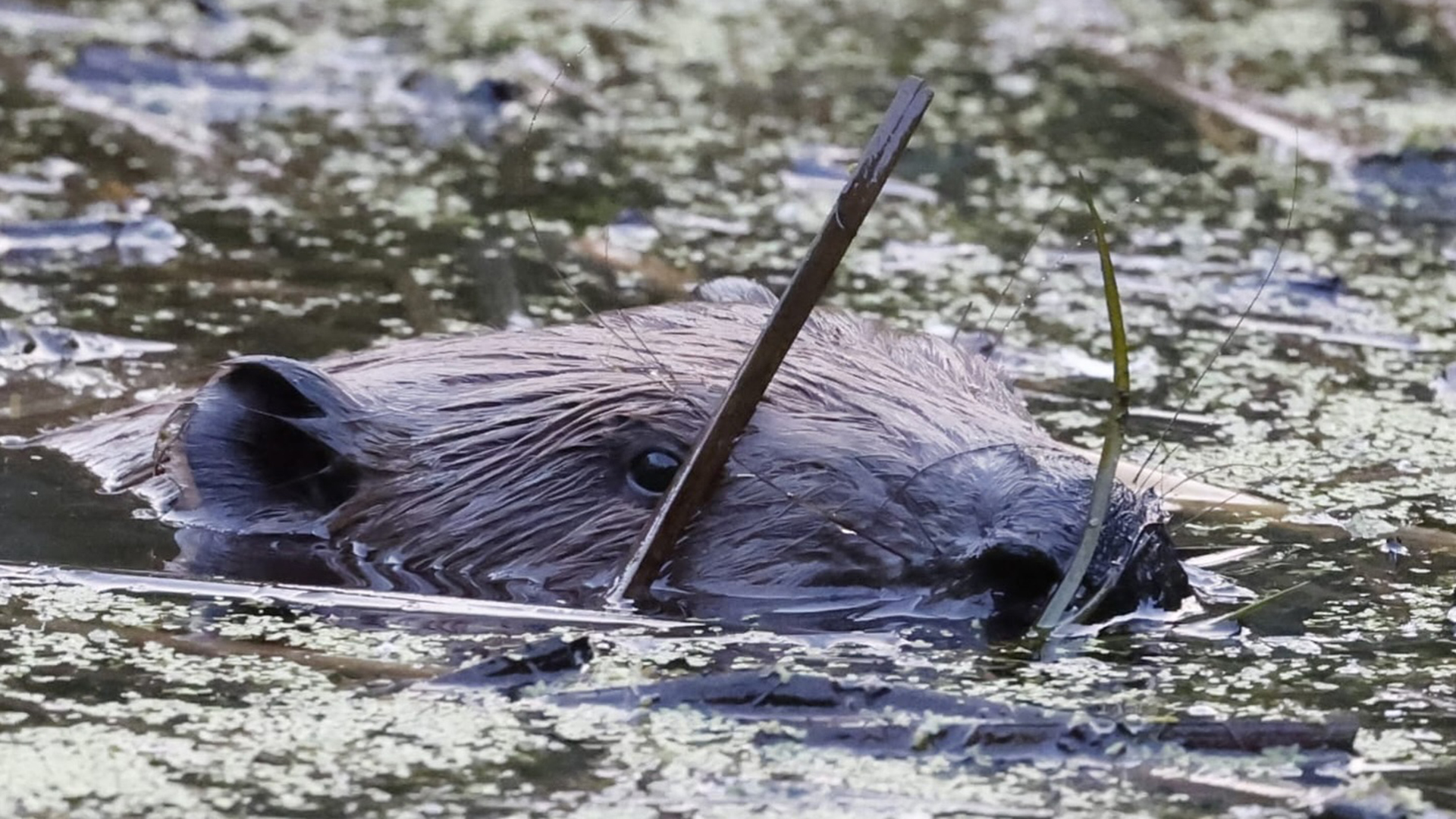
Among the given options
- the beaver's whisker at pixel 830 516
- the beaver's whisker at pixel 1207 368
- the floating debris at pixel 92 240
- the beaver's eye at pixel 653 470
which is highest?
the floating debris at pixel 92 240

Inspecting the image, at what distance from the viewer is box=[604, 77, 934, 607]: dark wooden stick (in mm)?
3301

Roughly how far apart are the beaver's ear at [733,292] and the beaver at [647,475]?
5.3 inches

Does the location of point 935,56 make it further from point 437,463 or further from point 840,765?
point 840,765

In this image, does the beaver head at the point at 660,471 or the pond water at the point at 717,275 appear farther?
the beaver head at the point at 660,471

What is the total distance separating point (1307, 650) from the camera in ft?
10.8

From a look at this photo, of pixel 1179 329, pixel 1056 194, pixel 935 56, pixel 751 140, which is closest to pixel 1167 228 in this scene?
pixel 1056 194

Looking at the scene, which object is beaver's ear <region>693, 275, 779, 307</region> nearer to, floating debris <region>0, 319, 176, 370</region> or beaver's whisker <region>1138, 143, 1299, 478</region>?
beaver's whisker <region>1138, 143, 1299, 478</region>

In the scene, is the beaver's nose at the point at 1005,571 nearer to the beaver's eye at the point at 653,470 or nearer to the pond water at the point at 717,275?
the pond water at the point at 717,275

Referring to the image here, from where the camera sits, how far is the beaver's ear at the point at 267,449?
362 cm

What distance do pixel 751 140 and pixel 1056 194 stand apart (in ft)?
3.28

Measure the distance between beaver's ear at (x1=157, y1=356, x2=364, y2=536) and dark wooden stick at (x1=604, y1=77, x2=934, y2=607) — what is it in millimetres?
498

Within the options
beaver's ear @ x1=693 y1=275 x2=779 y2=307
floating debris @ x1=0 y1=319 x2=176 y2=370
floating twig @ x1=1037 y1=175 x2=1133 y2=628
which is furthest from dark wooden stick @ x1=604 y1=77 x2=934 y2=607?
Answer: floating debris @ x1=0 y1=319 x2=176 y2=370

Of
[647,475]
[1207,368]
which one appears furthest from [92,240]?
[1207,368]

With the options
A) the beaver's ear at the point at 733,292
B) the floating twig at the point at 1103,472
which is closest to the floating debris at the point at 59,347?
the beaver's ear at the point at 733,292
